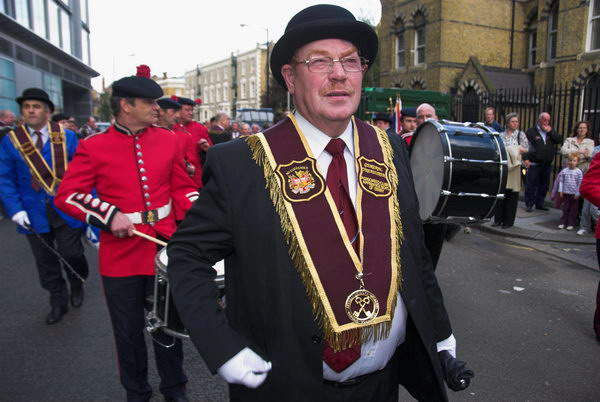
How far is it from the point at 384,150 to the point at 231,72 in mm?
74901

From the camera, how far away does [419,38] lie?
22266 millimetres

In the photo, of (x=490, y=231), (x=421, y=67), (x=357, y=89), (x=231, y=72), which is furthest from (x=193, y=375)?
(x=231, y=72)

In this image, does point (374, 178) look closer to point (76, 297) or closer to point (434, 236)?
point (434, 236)

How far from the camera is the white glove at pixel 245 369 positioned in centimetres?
146

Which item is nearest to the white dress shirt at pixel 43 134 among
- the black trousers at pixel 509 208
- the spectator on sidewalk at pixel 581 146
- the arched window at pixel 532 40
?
the black trousers at pixel 509 208

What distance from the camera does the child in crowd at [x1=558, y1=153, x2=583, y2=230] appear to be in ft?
27.3

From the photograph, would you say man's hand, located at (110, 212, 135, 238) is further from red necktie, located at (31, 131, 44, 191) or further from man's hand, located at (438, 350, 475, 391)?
red necktie, located at (31, 131, 44, 191)

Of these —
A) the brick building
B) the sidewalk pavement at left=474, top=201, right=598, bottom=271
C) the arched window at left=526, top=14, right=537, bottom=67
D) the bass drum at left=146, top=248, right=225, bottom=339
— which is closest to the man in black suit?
the bass drum at left=146, top=248, right=225, bottom=339

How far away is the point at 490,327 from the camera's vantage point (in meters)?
4.53

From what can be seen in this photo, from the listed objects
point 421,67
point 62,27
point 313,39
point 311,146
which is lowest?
point 311,146

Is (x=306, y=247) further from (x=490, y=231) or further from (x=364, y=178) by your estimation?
(x=490, y=231)

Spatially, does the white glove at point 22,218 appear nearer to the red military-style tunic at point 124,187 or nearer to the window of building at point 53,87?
the red military-style tunic at point 124,187

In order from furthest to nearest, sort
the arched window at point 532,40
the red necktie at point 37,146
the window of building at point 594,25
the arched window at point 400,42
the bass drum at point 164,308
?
the arched window at point 400,42
the arched window at point 532,40
the window of building at point 594,25
the red necktie at point 37,146
the bass drum at point 164,308

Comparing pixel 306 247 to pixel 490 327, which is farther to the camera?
pixel 490 327
